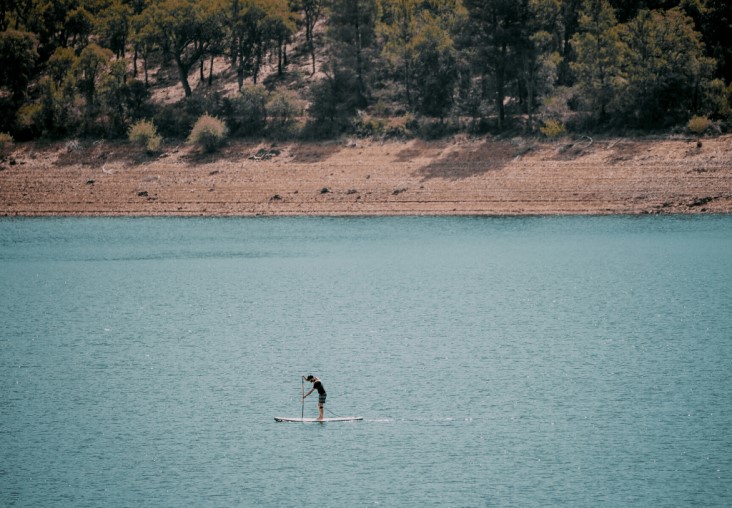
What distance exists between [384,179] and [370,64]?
74.5 ft

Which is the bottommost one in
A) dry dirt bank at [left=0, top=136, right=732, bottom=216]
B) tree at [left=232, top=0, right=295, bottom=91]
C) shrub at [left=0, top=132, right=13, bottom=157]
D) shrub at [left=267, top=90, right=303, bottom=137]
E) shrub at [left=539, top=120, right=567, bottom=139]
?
dry dirt bank at [left=0, top=136, right=732, bottom=216]

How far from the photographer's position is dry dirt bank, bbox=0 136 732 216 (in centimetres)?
9938

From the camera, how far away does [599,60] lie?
365ft

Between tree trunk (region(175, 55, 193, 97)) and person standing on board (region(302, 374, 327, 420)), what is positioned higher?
tree trunk (region(175, 55, 193, 97))

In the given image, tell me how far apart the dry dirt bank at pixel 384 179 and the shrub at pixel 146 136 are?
4.84ft

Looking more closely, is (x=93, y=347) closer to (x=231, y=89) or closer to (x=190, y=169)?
(x=190, y=169)


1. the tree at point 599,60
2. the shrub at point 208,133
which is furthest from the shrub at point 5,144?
the tree at point 599,60

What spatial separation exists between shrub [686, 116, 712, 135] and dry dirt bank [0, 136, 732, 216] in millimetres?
1635

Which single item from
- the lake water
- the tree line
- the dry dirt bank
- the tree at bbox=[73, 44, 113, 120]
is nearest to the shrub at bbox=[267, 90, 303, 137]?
the tree line

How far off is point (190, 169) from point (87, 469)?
77321 millimetres

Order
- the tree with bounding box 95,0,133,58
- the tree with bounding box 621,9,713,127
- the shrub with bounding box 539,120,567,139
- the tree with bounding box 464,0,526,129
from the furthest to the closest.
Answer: the tree with bounding box 95,0,133,58 → the tree with bounding box 464,0,526,129 → the shrub with bounding box 539,120,567,139 → the tree with bounding box 621,9,713,127

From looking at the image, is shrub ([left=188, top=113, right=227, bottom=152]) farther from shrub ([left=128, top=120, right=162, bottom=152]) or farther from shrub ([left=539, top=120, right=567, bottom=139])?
shrub ([left=539, top=120, right=567, bottom=139])

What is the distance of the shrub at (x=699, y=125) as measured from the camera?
104625 mm

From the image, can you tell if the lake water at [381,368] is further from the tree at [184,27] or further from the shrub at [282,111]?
the tree at [184,27]
